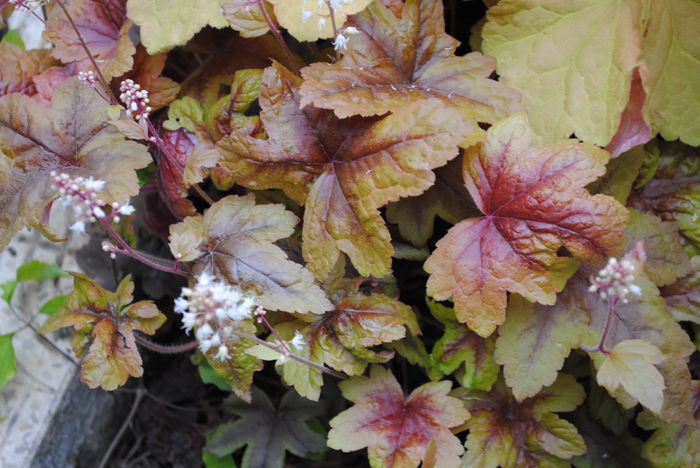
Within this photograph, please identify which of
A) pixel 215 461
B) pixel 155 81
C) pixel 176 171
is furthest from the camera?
pixel 215 461

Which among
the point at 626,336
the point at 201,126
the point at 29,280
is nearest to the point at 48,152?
the point at 201,126

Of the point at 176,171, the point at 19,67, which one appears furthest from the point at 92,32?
the point at 176,171

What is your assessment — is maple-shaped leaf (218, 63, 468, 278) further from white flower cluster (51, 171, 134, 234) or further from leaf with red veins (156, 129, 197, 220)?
white flower cluster (51, 171, 134, 234)

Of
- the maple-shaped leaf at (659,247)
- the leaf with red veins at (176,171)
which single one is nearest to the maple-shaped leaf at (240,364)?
the leaf with red veins at (176,171)

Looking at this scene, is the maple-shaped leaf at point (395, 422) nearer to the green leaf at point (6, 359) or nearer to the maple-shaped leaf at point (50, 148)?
the maple-shaped leaf at point (50, 148)

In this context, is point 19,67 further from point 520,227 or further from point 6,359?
point 520,227

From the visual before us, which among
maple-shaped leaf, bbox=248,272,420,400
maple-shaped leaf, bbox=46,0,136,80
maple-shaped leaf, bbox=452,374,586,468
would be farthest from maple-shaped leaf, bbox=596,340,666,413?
maple-shaped leaf, bbox=46,0,136,80

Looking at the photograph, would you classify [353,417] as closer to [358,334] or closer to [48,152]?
[358,334]
